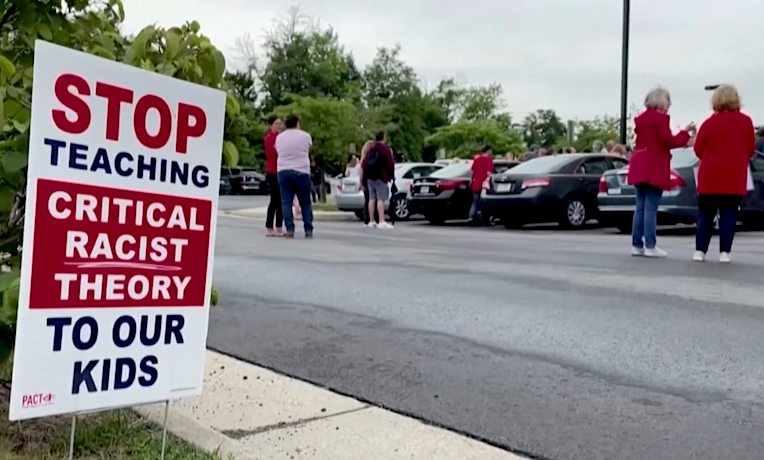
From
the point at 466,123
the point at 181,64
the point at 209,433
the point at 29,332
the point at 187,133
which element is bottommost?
the point at 209,433

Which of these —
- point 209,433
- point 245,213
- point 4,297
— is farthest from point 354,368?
point 245,213

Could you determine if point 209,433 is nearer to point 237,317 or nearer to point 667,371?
point 667,371

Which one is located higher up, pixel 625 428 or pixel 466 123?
pixel 466 123

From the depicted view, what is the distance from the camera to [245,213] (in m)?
24.2

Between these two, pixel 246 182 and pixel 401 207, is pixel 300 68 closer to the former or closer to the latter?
pixel 246 182

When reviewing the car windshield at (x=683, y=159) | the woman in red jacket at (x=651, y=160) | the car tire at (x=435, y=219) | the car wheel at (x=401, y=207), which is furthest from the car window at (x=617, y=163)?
the woman in red jacket at (x=651, y=160)

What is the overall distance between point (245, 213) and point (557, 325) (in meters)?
19.3

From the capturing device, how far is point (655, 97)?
31.3 feet

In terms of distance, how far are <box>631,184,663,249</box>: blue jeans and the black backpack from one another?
709 cm

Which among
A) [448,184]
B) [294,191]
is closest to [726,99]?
[294,191]

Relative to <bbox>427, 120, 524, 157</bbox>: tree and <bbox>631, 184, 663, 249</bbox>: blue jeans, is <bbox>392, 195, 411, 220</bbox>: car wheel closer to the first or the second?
<bbox>631, 184, 663, 249</bbox>: blue jeans

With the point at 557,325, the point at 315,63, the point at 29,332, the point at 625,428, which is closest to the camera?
the point at 29,332

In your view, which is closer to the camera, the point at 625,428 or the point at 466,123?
the point at 625,428

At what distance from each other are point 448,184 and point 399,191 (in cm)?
209
